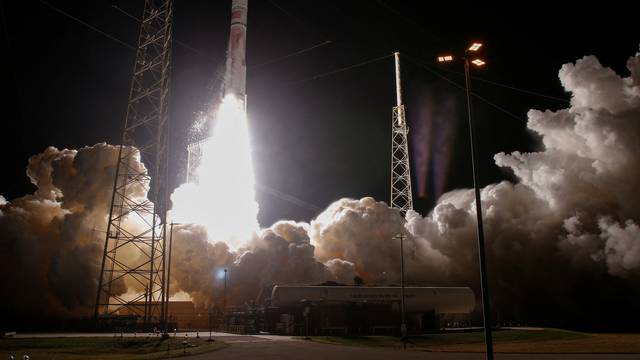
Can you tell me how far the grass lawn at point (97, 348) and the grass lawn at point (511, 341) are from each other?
1342 centimetres

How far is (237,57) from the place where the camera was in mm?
66875

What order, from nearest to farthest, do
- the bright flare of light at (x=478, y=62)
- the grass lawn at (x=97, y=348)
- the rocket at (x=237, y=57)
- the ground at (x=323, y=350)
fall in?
the bright flare of light at (x=478, y=62)
the ground at (x=323, y=350)
the grass lawn at (x=97, y=348)
the rocket at (x=237, y=57)

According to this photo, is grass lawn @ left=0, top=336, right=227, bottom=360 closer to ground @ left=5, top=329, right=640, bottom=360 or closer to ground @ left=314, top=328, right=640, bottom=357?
ground @ left=5, top=329, right=640, bottom=360

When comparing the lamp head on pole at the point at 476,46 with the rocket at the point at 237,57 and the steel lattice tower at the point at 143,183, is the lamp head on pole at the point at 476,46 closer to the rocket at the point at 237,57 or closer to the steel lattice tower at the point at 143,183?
the steel lattice tower at the point at 143,183

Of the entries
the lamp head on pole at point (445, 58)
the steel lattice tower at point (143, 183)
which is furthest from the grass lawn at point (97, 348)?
the lamp head on pole at point (445, 58)

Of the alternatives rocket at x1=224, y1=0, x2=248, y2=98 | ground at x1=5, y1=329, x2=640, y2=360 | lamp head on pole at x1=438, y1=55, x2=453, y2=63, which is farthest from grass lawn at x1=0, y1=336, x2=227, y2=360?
rocket at x1=224, y1=0, x2=248, y2=98

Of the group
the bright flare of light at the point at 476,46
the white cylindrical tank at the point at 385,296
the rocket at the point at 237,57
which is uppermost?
the rocket at the point at 237,57

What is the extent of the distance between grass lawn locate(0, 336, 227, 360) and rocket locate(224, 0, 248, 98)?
33.8 metres

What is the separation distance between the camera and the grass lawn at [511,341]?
128ft

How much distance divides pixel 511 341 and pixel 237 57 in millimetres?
44426

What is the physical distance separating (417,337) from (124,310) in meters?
37.6

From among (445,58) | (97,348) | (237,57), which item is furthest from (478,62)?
(237,57)

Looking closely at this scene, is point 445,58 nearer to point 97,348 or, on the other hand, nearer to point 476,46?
point 476,46

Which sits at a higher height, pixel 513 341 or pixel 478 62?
pixel 478 62
